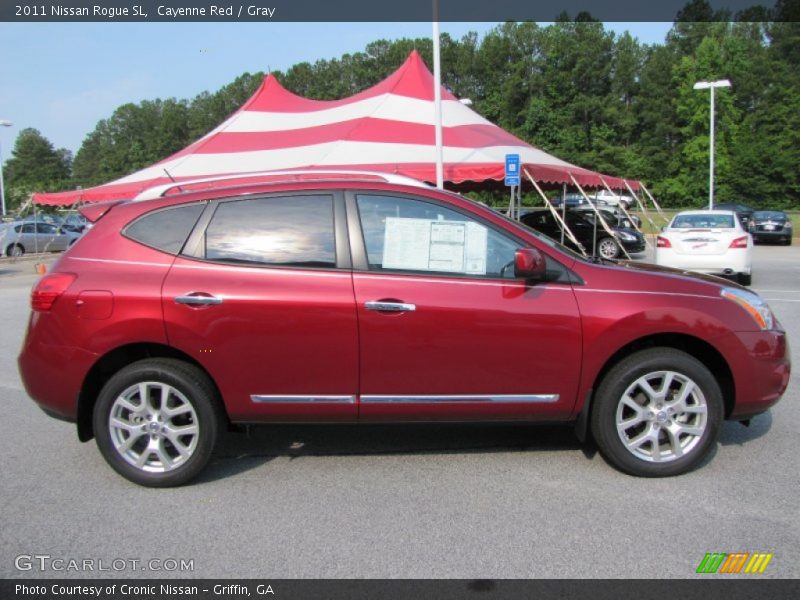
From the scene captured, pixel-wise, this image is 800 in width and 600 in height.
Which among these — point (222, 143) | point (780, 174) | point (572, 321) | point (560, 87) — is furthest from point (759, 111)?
point (572, 321)

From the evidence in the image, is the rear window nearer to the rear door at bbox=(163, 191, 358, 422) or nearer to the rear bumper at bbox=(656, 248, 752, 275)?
the rear bumper at bbox=(656, 248, 752, 275)

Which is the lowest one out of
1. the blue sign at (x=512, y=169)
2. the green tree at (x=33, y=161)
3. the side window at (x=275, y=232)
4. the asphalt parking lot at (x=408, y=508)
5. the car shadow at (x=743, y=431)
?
the asphalt parking lot at (x=408, y=508)

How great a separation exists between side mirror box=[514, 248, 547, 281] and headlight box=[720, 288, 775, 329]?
3.79ft

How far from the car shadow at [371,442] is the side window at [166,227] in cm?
135

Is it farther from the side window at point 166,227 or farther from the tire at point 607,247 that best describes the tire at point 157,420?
the tire at point 607,247

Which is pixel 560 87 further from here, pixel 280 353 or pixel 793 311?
pixel 280 353

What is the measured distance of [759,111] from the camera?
5550 cm

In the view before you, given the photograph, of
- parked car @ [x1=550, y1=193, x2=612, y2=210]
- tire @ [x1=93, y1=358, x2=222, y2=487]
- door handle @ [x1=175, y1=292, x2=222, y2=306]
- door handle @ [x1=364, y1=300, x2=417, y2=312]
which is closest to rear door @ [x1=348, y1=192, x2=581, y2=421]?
door handle @ [x1=364, y1=300, x2=417, y2=312]

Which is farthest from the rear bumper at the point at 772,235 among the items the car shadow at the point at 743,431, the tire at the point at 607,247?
the car shadow at the point at 743,431

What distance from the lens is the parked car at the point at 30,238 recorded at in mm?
28156

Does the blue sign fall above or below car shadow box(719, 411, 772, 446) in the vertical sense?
above

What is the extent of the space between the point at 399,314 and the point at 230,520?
1421 mm

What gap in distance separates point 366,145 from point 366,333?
1251 centimetres

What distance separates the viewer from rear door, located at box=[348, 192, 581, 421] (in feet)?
12.6
